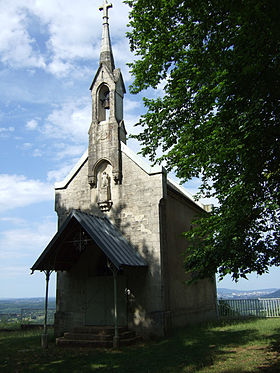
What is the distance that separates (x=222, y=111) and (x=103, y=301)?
33.0ft

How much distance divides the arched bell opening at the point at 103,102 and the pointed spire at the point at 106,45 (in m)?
1.13

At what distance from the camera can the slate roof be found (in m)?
13.1

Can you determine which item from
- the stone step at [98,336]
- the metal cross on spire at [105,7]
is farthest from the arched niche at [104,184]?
the metal cross on spire at [105,7]

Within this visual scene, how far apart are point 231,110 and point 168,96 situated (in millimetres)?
3922

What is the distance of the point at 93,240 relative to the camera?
1320 cm

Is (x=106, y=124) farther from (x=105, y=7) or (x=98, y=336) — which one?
(x=98, y=336)

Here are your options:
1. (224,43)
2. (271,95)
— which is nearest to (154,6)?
(224,43)

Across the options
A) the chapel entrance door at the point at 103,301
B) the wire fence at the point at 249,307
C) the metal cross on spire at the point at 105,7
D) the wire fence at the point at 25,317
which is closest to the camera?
the chapel entrance door at the point at 103,301

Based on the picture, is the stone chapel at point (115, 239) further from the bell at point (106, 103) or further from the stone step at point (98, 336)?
the stone step at point (98, 336)

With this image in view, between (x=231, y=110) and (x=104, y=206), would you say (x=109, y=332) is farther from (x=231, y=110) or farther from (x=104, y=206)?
(x=231, y=110)

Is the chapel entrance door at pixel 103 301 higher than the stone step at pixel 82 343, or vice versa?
the chapel entrance door at pixel 103 301

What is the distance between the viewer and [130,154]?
1638 centimetres

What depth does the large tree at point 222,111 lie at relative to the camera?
25.1 ft

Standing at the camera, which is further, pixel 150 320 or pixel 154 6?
pixel 150 320
